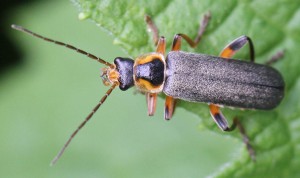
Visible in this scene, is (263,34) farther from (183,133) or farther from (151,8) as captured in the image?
(183,133)

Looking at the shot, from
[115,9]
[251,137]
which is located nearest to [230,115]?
[251,137]

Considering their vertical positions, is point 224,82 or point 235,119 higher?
point 224,82

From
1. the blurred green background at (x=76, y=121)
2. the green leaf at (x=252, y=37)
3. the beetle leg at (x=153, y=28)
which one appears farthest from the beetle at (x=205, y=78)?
the blurred green background at (x=76, y=121)

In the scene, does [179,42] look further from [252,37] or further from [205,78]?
[252,37]

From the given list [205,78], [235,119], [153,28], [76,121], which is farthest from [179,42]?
[76,121]

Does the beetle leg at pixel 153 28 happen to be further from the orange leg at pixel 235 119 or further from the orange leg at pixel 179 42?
the orange leg at pixel 235 119
